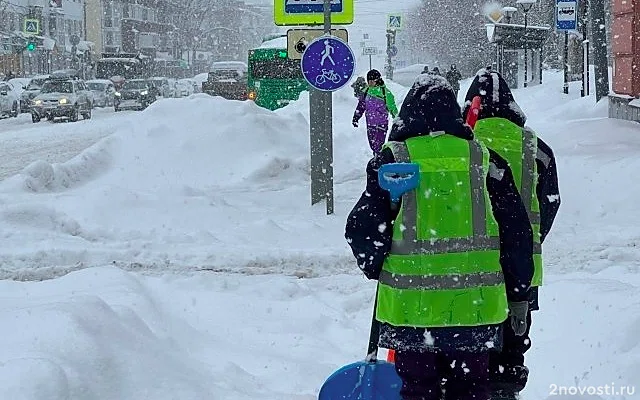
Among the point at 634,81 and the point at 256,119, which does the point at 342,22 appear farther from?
the point at 634,81

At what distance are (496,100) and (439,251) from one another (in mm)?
1229

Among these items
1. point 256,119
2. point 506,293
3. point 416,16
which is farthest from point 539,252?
point 416,16

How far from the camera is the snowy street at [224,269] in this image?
4.81 meters

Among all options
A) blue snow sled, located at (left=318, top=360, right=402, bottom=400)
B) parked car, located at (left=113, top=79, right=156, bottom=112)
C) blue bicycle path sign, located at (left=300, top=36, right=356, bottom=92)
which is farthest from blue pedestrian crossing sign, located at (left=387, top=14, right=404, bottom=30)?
blue snow sled, located at (left=318, top=360, right=402, bottom=400)

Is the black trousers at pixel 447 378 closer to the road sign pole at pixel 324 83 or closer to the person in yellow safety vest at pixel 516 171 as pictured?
the person in yellow safety vest at pixel 516 171

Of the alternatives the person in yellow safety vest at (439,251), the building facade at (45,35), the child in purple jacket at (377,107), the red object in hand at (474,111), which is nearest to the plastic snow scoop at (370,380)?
the person in yellow safety vest at (439,251)

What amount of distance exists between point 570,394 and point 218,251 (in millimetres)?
4795

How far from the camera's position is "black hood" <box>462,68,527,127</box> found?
14.4 ft

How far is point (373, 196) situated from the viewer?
3516mm

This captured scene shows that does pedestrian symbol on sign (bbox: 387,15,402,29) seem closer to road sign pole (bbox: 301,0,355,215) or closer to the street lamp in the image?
the street lamp

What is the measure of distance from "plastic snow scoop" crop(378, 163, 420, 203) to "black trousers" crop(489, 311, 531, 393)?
1266mm

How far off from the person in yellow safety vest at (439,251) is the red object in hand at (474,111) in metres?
0.88

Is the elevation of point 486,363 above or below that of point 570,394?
above

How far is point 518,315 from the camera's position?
152 inches
